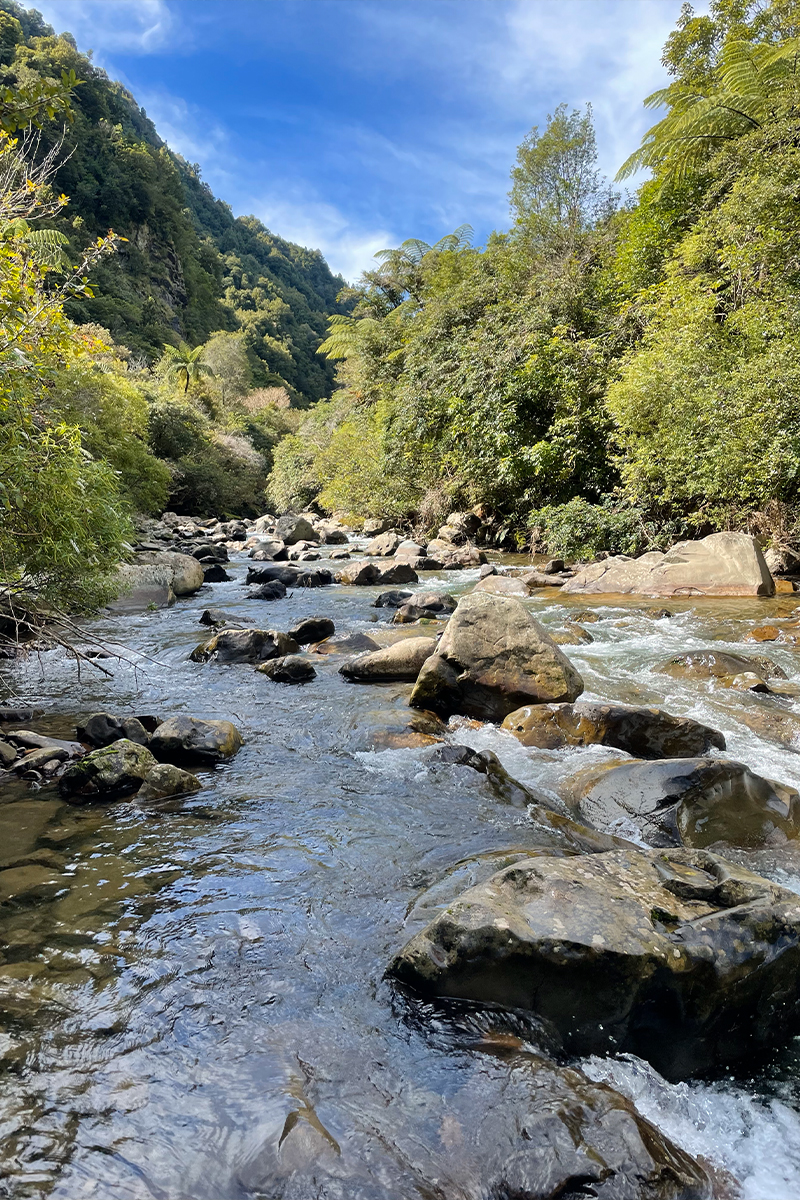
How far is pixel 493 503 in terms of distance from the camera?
19.7m

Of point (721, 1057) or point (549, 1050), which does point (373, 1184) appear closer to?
point (549, 1050)

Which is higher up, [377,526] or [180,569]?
[377,526]

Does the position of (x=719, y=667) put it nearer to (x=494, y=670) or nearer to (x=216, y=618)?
(x=494, y=670)

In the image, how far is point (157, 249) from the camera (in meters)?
63.6

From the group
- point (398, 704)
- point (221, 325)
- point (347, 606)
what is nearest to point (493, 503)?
point (347, 606)

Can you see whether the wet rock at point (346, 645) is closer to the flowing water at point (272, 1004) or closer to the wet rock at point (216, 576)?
the flowing water at point (272, 1004)

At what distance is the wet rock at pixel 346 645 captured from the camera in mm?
8727

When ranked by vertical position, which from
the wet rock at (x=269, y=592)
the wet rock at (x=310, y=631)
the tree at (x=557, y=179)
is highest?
the tree at (x=557, y=179)

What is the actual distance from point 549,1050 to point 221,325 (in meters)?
78.4

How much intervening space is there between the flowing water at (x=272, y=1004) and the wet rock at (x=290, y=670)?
6.95 ft

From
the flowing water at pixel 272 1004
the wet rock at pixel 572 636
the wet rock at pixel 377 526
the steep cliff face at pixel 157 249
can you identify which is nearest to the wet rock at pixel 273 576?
the wet rock at pixel 572 636

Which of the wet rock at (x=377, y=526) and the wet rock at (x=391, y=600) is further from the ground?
the wet rock at (x=377, y=526)

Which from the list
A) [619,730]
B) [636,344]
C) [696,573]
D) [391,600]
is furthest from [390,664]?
[636,344]

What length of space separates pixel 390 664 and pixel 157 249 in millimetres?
70505
